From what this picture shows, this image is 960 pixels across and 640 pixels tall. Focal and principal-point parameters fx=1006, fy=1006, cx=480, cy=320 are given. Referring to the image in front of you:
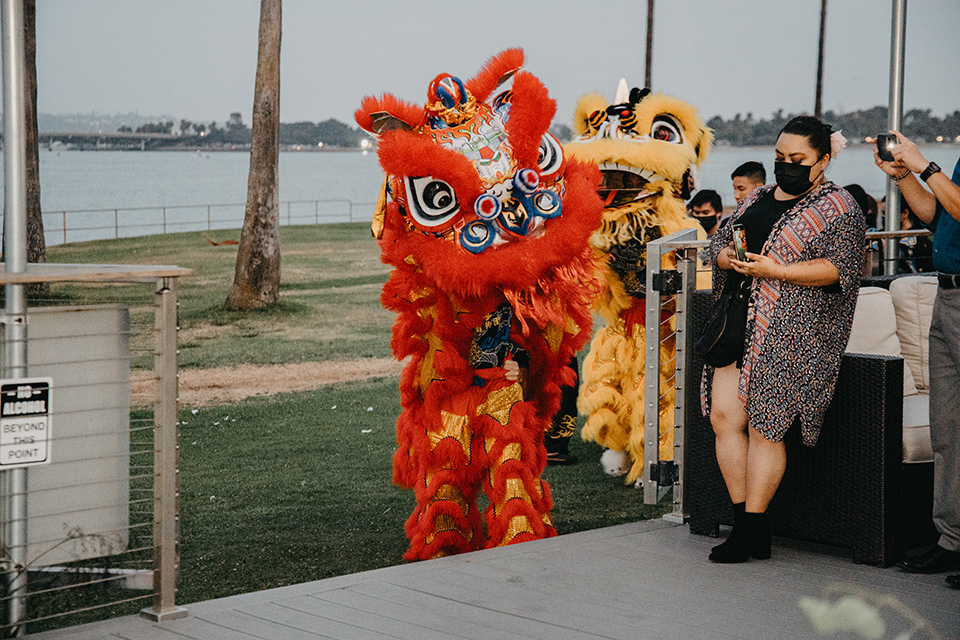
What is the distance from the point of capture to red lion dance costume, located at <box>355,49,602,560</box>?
11.9ft

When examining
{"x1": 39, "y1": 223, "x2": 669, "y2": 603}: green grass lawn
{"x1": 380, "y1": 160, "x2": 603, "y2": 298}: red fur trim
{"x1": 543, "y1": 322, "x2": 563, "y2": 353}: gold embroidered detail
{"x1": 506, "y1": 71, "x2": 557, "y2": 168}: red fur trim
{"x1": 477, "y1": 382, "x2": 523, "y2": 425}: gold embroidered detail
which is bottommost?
{"x1": 39, "y1": 223, "x2": 669, "y2": 603}: green grass lawn

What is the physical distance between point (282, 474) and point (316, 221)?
4.94m

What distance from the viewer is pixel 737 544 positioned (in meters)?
3.40

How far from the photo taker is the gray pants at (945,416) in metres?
3.14

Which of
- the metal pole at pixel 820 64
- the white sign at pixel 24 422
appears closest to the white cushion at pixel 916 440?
the white sign at pixel 24 422

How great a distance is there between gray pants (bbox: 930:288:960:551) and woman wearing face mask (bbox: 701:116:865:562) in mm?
273

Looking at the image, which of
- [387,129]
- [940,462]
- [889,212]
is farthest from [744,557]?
[889,212]

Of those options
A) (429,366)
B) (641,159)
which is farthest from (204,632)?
(641,159)

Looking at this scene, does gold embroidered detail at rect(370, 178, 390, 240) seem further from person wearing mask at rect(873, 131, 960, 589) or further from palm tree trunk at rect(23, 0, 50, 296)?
palm tree trunk at rect(23, 0, 50, 296)

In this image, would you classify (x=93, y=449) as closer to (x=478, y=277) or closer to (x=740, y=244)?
(x=478, y=277)

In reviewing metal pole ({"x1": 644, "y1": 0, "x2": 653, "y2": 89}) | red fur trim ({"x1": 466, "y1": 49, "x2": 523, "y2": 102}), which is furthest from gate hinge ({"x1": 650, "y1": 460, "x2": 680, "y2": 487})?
metal pole ({"x1": 644, "y1": 0, "x2": 653, "y2": 89})

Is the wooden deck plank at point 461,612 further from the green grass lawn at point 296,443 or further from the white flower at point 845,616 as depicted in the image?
the green grass lawn at point 296,443

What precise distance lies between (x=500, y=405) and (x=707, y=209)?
135 inches

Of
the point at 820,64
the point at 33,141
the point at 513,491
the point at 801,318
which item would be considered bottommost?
the point at 513,491
